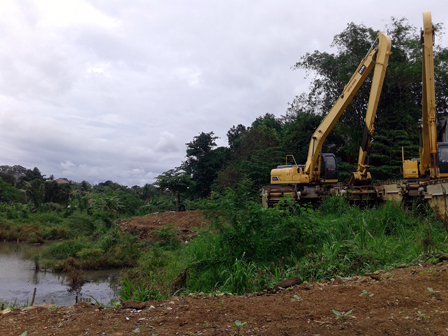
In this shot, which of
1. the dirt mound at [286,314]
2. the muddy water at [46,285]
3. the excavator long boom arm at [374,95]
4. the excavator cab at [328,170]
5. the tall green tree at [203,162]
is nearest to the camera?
the dirt mound at [286,314]

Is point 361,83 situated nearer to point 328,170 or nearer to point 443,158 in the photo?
point 328,170

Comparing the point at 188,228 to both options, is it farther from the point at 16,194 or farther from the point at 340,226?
the point at 16,194

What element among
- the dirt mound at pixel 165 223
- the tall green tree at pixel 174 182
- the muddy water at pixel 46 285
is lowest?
the muddy water at pixel 46 285

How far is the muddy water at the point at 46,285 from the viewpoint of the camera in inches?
360

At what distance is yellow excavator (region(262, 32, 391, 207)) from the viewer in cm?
1248

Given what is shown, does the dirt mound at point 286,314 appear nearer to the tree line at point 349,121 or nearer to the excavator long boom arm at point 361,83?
the excavator long boom arm at point 361,83

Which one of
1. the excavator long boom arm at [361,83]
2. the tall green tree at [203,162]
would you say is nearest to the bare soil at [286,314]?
the excavator long boom arm at [361,83]

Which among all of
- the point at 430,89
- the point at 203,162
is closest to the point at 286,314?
the point at 430,89

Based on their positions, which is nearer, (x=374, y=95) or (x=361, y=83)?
(x=374, y=95)

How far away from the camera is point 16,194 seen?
3588cm

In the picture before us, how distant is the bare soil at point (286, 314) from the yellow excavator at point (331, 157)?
8.93 metres

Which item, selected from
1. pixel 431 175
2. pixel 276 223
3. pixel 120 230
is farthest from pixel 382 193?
pixel 120 230

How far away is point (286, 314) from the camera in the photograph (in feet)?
11.2

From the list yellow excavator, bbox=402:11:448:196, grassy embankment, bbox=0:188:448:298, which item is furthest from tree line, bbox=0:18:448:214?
grassy embankment, bbox=0:188:448:298
